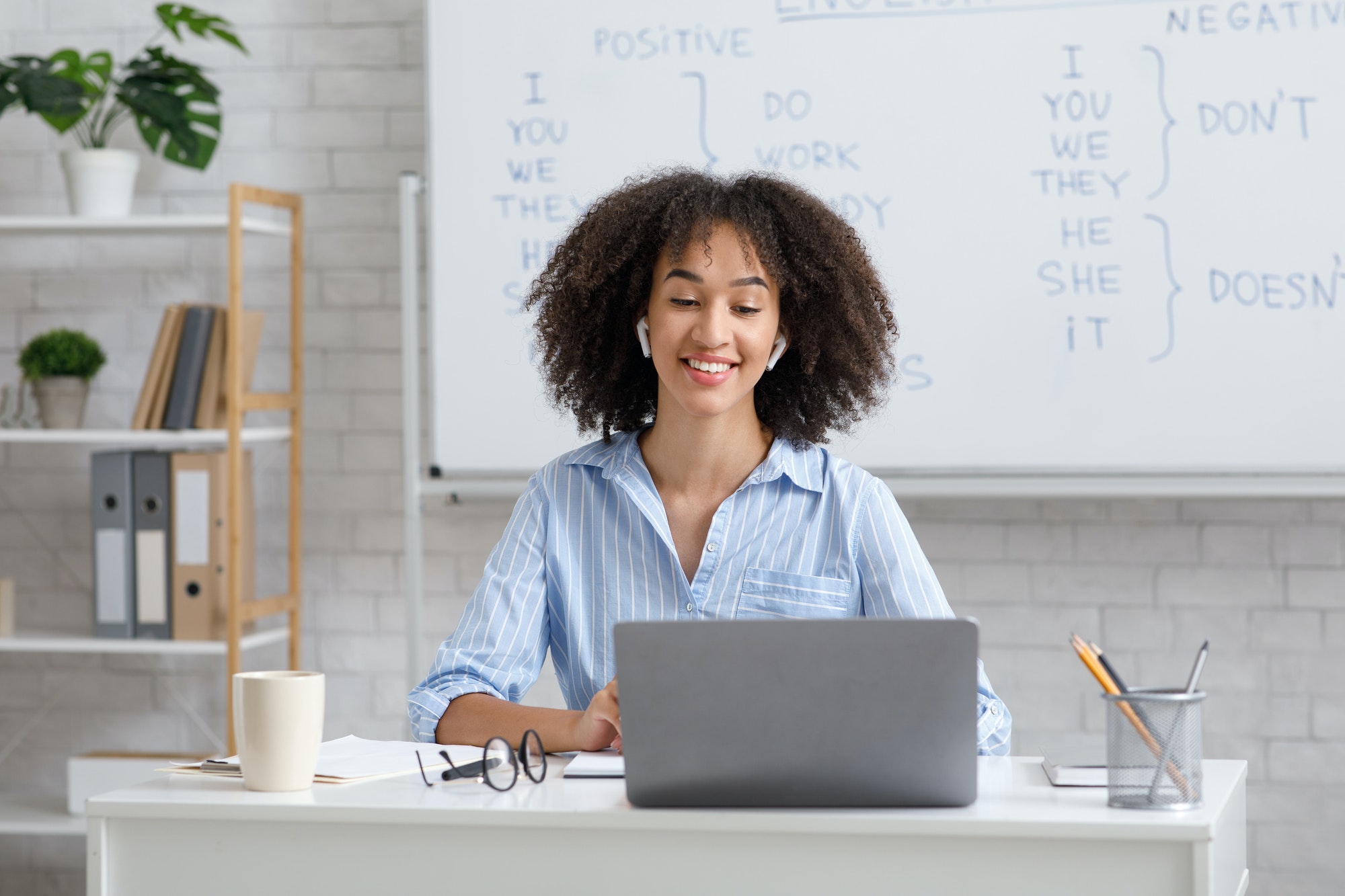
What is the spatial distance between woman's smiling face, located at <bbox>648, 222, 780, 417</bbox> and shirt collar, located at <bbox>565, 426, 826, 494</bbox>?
9 cm

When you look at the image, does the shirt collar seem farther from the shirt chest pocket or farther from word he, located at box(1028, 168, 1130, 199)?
word he, located at box(1028, 168, 1130, 199)

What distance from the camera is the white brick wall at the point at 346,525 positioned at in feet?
8.15

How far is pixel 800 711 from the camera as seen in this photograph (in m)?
0.91

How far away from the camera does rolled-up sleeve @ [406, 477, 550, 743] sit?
1.41 m

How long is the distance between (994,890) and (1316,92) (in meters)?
1.82

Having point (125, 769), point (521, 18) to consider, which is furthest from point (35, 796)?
point (521, 18)

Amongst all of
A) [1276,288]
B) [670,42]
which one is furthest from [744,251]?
[1276,288]

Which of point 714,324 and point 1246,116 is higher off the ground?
point 1246,116

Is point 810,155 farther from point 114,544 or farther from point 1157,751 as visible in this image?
point 1157,751

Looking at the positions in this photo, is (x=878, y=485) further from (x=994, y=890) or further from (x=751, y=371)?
(x=994, y=890)

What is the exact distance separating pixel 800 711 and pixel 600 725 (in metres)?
0.36

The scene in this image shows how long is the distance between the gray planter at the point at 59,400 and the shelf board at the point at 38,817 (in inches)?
29.3

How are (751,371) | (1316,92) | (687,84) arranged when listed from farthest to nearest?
(687,84)
(1316,92)
(751,371)

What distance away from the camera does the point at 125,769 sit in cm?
252
